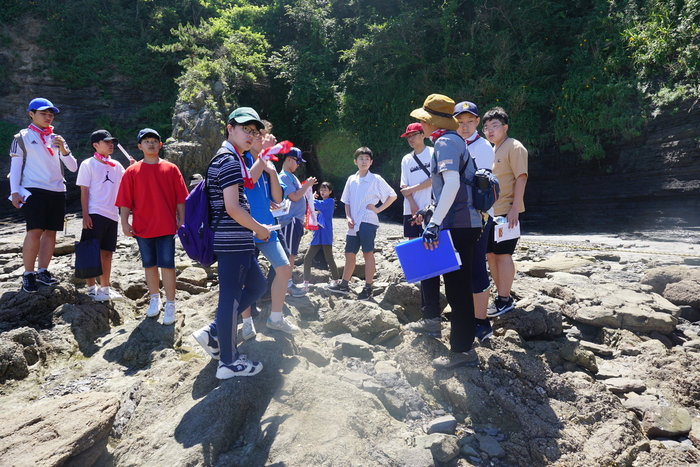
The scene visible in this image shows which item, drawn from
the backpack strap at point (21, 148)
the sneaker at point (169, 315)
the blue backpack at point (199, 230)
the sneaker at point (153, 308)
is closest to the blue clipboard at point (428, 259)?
the blue backpack at point (199, 230)

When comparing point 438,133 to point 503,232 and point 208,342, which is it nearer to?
point 503,232

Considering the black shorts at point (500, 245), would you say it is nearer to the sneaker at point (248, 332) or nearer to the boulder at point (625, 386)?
the boulder at point (625, 386)

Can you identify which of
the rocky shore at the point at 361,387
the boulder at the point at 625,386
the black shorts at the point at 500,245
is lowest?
the boulder at the point at 625,386

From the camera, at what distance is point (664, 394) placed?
3.15 meters

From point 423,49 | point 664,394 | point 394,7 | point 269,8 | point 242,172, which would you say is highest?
point 269,8

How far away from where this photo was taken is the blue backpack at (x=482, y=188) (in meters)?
2.96

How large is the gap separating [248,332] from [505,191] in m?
2.67

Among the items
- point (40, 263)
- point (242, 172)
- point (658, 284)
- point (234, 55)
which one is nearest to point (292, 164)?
point (242, 172)

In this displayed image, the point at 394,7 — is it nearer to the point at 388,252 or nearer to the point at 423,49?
the point at 423,49

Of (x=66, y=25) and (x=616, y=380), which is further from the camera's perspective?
(x=66, y=25)

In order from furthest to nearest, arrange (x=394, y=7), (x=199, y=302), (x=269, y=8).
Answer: (x=269, y=8)
(x=394, y=7)
(x=199, y=302)

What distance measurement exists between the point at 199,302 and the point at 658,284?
5771 millimetres

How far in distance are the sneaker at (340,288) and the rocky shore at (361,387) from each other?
299 mm

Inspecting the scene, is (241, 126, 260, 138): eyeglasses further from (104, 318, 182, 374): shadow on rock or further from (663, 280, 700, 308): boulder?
(663, 280, 700, 308): boulder
